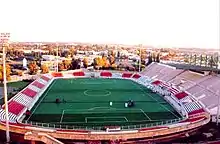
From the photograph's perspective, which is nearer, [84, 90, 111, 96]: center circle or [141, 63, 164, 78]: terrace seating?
[84, 90, 111, 96]: center circle

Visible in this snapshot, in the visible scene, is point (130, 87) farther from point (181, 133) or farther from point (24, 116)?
point (181, 133)

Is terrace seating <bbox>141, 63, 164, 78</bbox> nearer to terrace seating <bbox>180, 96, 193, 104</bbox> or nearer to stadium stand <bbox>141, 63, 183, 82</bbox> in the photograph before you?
stadium stand <bbox>141, 63, 183, 82</bbox>

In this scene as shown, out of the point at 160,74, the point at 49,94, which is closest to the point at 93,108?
the point at 49,94

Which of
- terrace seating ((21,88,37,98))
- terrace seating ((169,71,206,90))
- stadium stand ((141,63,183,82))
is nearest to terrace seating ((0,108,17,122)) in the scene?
terrace seating ((21,88,37,98))

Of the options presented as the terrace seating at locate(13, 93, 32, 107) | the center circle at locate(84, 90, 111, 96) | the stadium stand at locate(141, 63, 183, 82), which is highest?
the stadium stand at locate(141, 63, 183, 82)

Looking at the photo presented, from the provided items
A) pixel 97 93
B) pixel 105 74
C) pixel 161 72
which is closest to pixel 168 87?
pixel 97 93

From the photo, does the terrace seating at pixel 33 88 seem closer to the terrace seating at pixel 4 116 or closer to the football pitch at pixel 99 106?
the football pitch at pixel 99 106
